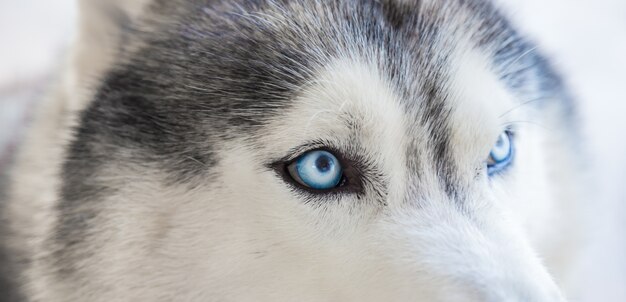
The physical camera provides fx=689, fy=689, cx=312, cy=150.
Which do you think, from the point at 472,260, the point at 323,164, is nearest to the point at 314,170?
the point at 323,164

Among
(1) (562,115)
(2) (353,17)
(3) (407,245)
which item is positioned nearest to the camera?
(3) (407,245)

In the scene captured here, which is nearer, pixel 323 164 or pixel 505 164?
pixel 323 164

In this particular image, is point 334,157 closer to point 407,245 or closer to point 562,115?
point 407,245

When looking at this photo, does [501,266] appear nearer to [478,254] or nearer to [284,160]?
[478,254]

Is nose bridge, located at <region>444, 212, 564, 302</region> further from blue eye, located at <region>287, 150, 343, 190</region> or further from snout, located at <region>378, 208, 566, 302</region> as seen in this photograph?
blue eye, located at <region>287, 150, 343, 190</region>

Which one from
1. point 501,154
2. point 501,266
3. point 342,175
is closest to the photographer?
point 501,266

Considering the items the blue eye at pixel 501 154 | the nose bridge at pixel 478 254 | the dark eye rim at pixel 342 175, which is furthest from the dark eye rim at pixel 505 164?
the dark eye rim at pixel 342 175

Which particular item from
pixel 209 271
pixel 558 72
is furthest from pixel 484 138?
pixel 558 72
